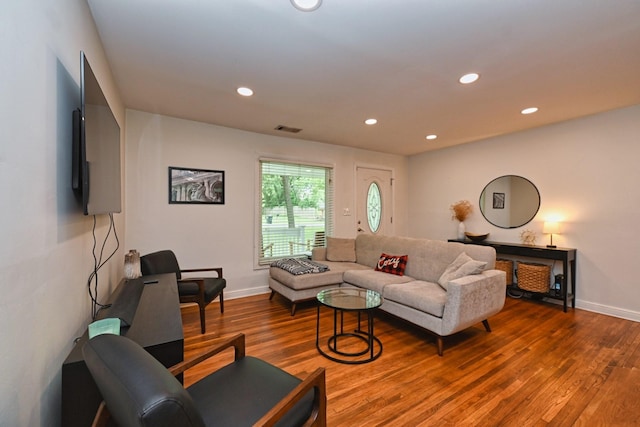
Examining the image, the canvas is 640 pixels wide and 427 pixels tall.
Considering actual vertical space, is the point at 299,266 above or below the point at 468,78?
below

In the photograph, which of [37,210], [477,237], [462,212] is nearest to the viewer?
[37,210]

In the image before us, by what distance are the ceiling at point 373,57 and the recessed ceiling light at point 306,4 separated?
0.04 meters

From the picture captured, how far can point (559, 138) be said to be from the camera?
3.69 meters

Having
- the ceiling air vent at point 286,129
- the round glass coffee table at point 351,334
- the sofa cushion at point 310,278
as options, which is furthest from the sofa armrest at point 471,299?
the ceiling air vent at point 286,129

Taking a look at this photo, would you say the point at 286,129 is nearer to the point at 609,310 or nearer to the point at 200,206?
the point at 200,206

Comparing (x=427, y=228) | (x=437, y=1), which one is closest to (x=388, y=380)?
(x=437, y=1)

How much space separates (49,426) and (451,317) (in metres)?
2.53

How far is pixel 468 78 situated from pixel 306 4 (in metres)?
1.63

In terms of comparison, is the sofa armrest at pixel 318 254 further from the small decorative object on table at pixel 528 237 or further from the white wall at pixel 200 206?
the small decorative object on table at pixel 528 237

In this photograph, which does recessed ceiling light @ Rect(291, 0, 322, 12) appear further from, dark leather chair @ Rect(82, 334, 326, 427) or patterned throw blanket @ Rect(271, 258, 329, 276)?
Answer: patterned throw blanket @ Rect(271, 258, 329, 276)

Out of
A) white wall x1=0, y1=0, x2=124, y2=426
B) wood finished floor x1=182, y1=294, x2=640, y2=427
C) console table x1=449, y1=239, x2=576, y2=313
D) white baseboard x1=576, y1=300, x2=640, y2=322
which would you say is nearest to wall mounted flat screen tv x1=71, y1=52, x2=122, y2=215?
white wall x1=0, y1=0, x2=124, y2=426

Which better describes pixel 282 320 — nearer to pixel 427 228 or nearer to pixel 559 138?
pixel 427 228

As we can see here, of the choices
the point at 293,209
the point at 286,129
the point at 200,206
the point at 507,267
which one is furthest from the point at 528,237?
the point at 200,206

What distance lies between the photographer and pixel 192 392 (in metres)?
1.25
